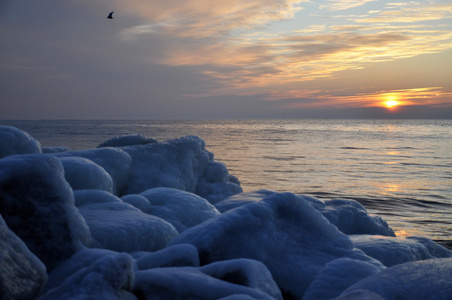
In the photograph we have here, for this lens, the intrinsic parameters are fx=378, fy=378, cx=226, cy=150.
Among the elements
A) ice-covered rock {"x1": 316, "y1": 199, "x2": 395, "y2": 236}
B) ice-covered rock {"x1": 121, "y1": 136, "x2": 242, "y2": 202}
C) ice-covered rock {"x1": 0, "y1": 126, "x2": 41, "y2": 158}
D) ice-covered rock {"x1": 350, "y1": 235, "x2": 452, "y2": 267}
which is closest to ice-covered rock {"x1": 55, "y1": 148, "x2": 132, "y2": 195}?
ice-covered rock {"x1": 121, "y1": 136, "x2": 242, "y2": 202}

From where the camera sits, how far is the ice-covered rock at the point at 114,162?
20.7 feet

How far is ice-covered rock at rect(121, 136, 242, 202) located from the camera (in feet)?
23.3

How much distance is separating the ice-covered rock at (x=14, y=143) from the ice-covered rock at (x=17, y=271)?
2869 millimetres

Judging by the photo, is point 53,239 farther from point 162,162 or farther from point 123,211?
point 162,162

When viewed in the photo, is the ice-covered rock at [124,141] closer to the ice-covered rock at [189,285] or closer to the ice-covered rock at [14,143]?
the ice-covered rock at [14,143]

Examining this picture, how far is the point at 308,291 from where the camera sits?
9.27 ft

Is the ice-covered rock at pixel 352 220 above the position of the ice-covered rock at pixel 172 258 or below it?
below

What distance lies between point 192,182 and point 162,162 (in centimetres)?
81

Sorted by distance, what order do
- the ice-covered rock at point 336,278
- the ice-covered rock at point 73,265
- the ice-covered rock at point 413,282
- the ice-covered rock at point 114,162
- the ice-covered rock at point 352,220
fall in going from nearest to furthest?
1. the ice-covered rock at point 413,282
2. the ice-covered rock at point 73,265
3. the ice-covered rock at point 336,278
4. the ice-covered rock at point 352,220
5. the ice-covered rock at point 114,162

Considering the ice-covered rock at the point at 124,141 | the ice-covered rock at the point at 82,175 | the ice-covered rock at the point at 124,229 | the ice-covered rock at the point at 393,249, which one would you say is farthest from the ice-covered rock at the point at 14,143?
the ice-covered rock at the point at 393,249

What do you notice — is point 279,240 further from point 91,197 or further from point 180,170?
point 180,170

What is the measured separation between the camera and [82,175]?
452cm

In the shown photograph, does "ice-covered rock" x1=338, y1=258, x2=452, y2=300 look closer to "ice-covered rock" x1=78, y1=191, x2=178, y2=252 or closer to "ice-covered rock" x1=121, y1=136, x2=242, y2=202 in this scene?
"ice-covered rock" x1=78, y1=191, x2=178, y2=252

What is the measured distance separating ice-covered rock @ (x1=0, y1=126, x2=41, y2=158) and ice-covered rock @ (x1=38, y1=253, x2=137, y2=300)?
314 centimetres
